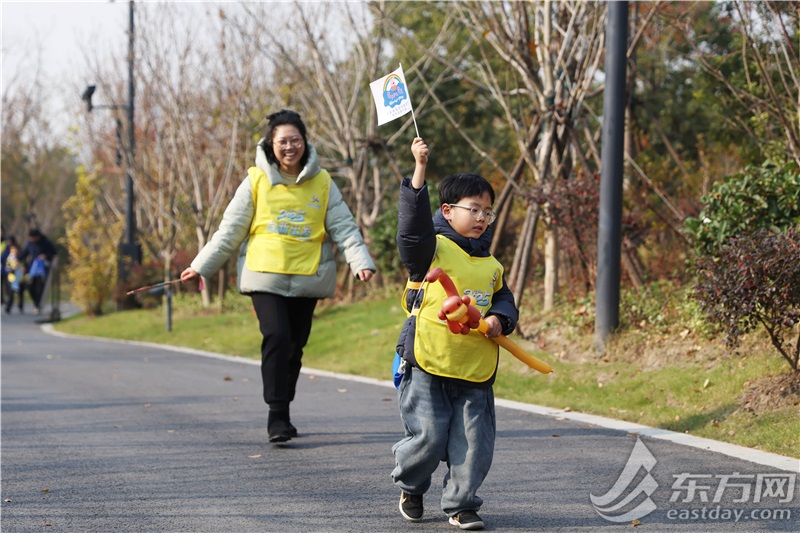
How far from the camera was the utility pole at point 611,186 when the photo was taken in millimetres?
9227

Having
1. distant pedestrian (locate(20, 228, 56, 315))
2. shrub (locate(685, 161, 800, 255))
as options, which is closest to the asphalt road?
shrub (locate(685, 161, 800, 255))

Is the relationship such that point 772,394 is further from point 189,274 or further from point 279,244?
point 189,274

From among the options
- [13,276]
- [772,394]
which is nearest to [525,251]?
[772,394]

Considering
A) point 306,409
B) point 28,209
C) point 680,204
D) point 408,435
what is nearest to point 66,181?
point 28,209

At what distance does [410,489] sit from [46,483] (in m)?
2.11

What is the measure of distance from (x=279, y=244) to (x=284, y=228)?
111 millimetres

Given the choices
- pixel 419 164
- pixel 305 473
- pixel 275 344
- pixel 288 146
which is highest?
pixel 288 146

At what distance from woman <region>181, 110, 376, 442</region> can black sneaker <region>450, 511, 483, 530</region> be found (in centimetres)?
230

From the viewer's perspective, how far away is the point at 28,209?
46688 mm

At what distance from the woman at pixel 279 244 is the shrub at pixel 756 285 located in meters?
2.30

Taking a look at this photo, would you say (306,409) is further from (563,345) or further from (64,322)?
(64,322)

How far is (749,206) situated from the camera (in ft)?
27.7

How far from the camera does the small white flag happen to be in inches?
201

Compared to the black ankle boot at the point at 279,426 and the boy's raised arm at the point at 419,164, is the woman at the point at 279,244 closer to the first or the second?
the black ankle boot at the point at 279,426
